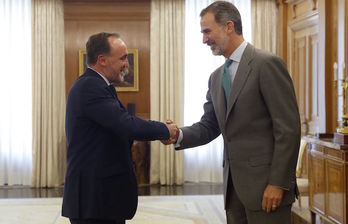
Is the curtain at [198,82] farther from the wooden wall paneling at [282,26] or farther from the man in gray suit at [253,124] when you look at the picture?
the man in gray suit at [253,124]

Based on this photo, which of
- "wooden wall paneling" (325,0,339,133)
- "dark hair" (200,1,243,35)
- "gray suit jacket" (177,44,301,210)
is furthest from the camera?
"wooden wall paneling" (325,0,339,133)

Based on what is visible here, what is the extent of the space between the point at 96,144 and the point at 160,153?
17.5ft

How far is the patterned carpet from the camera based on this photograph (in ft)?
17.9

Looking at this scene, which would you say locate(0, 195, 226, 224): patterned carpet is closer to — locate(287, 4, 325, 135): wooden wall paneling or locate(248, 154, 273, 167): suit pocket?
locate(287, 4, 325, 135): wooden wall paneling

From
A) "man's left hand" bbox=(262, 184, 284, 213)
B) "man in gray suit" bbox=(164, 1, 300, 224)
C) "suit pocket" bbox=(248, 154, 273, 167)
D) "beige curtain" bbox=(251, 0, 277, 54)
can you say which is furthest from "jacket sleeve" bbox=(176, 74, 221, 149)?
"beige curtain" bbox=(251, 0, 277, 54)

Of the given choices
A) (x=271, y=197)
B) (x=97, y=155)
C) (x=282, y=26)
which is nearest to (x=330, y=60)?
(x=282, y=26)

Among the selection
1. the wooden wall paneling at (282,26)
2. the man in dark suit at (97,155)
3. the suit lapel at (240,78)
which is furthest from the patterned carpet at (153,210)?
the suit lapel at (240,78)

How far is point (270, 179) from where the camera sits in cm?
225

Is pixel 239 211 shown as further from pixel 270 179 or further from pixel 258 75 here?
pixel 258 75

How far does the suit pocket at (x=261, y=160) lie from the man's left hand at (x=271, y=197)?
4.3 inches

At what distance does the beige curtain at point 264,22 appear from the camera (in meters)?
7.77

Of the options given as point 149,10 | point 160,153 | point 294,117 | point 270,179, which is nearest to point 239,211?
point 270,179

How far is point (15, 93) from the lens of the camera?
25.5 ft

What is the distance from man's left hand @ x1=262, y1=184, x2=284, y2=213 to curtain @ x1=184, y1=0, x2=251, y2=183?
18.5 feet
